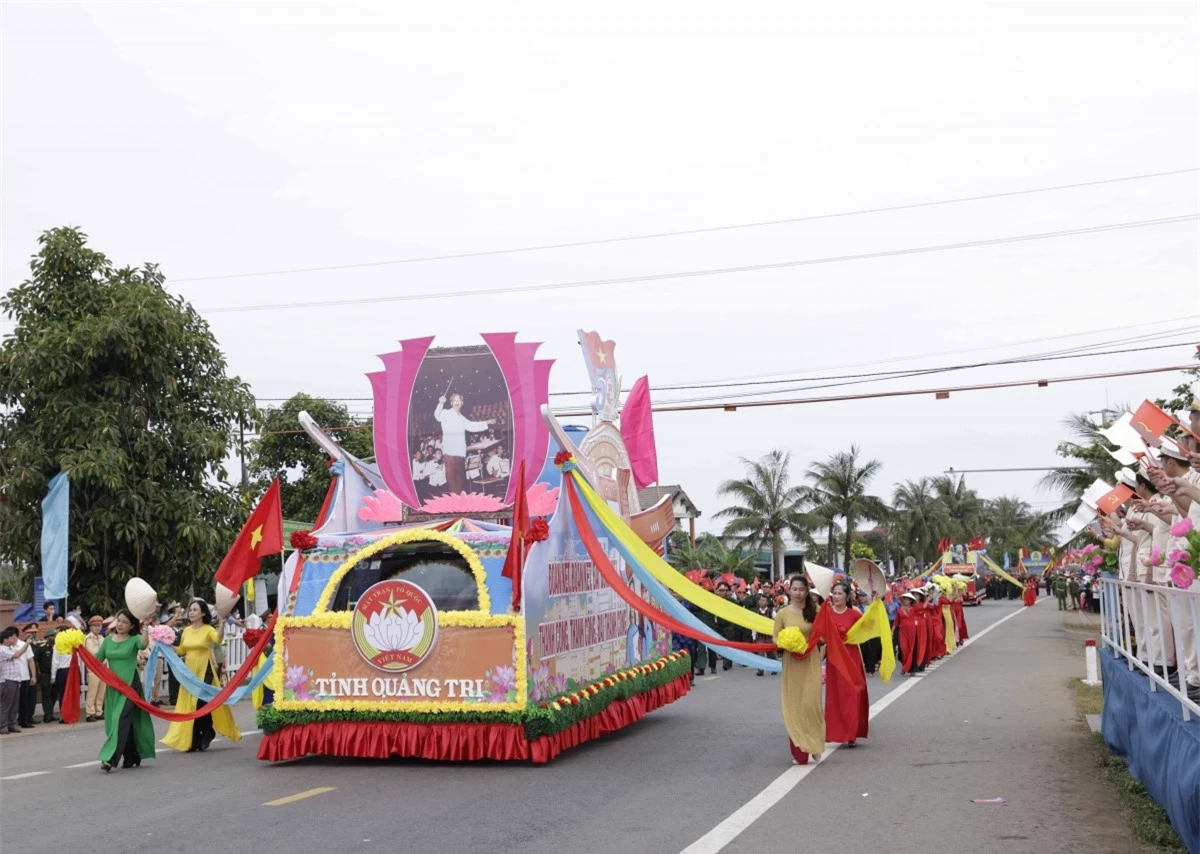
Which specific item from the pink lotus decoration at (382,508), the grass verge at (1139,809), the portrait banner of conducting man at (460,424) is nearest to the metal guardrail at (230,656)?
the pink lotus decoration at (382,508)

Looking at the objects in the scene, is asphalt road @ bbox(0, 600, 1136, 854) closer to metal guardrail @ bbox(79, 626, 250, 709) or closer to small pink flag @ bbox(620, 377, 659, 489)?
small pink flag @ bbox(620, 377, 659, 489)

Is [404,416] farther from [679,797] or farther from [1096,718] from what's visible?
[1096,718]

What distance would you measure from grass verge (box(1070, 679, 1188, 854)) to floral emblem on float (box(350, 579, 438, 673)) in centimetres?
601

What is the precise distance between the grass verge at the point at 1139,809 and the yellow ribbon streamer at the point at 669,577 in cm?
320

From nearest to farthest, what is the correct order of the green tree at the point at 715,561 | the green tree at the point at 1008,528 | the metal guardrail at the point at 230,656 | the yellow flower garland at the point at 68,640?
1. the yellow flower garland at the point at 68,640
2. the metal guardrail at the point at 230,656
3. the green tree at the point at 715,561
4. the green tree at the point at 1008,528

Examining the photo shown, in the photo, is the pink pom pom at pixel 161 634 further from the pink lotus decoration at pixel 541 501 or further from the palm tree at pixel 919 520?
the palm tree at pixel 919 520

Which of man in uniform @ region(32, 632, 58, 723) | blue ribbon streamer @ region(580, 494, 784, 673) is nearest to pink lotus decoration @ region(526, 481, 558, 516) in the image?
blue ribbon streamer @ region(580, 494, 784, 673)

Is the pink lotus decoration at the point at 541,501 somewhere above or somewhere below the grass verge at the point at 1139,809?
above

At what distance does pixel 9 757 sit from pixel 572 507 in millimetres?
7401

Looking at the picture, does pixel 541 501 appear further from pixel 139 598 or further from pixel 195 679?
pixel 139 598

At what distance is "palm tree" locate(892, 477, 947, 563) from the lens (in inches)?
2963

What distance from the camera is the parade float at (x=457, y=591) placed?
1131 cm

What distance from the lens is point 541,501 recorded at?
44.9 ft

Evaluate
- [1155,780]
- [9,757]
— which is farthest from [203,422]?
[1155,780]
